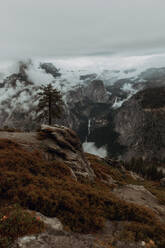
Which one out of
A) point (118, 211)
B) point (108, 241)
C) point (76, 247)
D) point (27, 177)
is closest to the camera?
point (76, 247)

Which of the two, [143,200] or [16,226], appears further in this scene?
[143,200]

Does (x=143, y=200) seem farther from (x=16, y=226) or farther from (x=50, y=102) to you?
(x=50, y=102)

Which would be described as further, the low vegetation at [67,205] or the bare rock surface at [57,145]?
the bare rock surface at [57,145]

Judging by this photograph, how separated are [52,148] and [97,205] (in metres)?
11.5

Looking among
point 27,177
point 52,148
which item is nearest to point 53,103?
point 52,148

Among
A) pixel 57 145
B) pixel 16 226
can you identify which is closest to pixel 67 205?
pixel 16 226

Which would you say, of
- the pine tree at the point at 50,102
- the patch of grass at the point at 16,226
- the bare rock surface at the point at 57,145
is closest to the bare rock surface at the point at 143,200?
the bare rock surface at the point at 57,145

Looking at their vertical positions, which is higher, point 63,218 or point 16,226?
point 16,226

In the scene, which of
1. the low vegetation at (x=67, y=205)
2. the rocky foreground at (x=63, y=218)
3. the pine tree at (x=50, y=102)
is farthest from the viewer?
the pine tree at (x=50, y=102)

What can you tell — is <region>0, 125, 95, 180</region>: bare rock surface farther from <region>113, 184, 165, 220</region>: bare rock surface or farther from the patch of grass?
the patch of grass

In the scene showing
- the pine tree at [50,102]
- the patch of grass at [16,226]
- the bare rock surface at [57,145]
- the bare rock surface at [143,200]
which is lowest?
the bare rock surface at [143,200]

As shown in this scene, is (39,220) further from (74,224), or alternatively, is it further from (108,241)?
(108,241)

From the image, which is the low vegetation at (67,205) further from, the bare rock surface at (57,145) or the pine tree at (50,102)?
the pine tree at (50,102)

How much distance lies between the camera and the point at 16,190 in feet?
29.3
